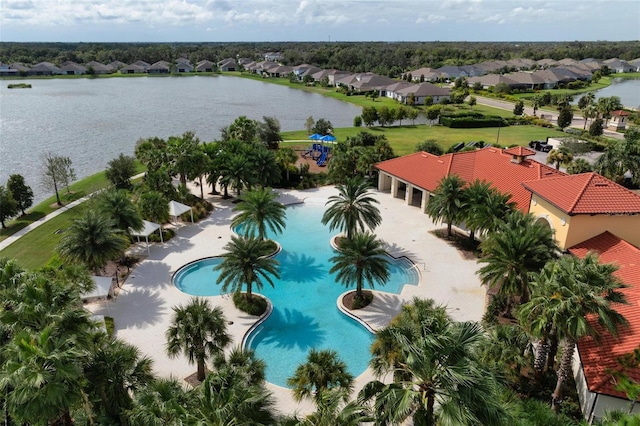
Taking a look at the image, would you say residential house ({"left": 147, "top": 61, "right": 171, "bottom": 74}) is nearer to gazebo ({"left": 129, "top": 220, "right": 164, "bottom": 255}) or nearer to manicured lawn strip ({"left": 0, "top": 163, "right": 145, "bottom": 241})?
manicured lawn strip ({"left": 0, "top": 163, "right": 145, "bottom": 241})

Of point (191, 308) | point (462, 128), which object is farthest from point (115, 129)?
point (191, 308)

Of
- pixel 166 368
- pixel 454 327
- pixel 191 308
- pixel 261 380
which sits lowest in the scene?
pixel 166 368

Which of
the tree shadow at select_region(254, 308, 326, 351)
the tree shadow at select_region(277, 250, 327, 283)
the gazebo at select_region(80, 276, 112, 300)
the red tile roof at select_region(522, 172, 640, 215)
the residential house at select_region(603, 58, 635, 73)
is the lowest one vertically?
the tree shadow at select_region(254, 308, 326, 351)

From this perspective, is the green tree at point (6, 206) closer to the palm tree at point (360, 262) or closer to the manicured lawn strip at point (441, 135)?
the palm tree at point (360, 262)

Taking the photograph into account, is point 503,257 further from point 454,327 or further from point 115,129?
point 115,129

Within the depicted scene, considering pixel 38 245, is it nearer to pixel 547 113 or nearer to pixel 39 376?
pixel 39 376

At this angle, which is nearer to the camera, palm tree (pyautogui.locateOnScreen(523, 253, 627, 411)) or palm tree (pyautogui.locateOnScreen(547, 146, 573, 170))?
palm tree (pyautogui.locateOnScreen(523, 253, 627, 411))

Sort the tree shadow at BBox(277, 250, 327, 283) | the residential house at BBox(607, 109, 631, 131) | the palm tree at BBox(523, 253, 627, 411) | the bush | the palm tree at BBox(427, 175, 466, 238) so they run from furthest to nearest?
1. the residential house at BBox(607, 109, 631, 131)
2. the palm tree at BBox(427, 175, 466, 238)
3. the tree shadow at BBox(277, 250, 327, 283)
4. the bush
5. the palm tree at BBox(523, 253, 627, 411)

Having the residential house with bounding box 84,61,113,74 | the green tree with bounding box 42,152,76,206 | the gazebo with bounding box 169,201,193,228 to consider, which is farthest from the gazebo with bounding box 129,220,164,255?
the residential house with bounding box 84,61,113,74
